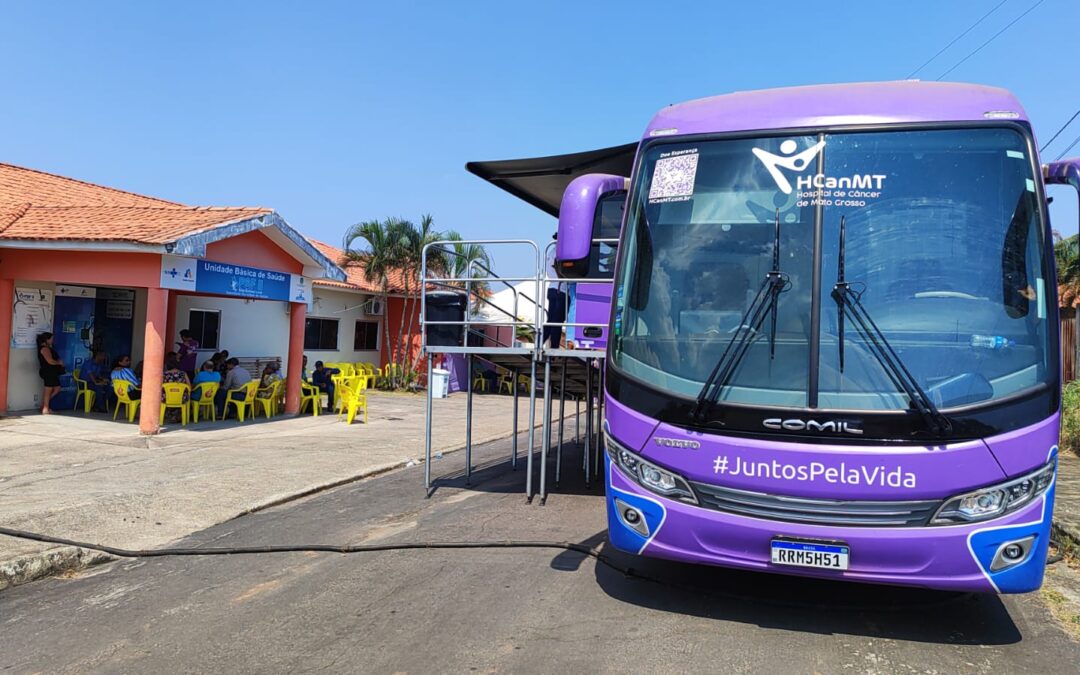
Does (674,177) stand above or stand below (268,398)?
above

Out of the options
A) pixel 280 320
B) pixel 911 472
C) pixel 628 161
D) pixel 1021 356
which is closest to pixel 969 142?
pixel 1021 356

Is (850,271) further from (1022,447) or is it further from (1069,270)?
(1069,270)

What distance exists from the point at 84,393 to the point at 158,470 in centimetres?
598

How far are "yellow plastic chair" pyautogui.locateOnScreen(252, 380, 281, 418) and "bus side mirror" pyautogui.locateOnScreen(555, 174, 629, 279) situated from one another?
1135cm

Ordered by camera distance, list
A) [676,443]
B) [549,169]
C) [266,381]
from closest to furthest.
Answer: [676,443] < [549,169] < [266,381]

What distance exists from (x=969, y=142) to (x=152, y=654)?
5.17 metres

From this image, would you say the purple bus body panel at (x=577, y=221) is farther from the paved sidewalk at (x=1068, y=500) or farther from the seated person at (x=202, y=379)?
the seated person at (x=202, y=379)

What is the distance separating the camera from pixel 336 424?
47.8 feet

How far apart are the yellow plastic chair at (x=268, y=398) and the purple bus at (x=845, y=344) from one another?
1179 centimetres

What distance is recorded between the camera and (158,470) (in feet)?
29.9

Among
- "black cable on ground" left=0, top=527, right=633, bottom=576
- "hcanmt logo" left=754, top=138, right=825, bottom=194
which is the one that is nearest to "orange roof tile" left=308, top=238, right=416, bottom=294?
"black cable on ground" left=0, top=527, right=633, bottom=576

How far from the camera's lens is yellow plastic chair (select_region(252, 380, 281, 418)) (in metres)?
15.1

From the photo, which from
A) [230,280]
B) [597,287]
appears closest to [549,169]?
[597,287]

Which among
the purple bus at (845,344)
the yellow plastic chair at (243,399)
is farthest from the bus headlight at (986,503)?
the yellow plastic chair at (243,399)
